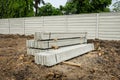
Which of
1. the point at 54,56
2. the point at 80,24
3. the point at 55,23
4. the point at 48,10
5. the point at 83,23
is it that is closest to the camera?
the point at 54,56

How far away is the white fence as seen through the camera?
835 centimetres

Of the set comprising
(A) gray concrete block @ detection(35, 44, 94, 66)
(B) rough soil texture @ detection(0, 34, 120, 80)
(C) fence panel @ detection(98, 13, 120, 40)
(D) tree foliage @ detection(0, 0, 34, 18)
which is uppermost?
A: (D) tree foliage @ detection(0, 0, 34, 18)

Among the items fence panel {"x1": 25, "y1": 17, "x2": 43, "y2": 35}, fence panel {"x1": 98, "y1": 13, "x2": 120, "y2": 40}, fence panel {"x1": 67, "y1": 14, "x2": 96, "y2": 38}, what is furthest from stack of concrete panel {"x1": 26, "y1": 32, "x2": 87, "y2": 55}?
fence panel {"x1": 25, "y1": 17, "x2": 43, "y2": 35}

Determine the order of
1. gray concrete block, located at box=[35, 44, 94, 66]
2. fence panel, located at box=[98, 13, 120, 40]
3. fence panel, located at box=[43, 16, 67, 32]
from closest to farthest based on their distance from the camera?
1. gray concrete block, located at box=[35, 44, 94, 66]
2. fence panel, located at box=[98, 13, 120, 40]
3. fence panel, located at box=[43, 16, 67, 32]

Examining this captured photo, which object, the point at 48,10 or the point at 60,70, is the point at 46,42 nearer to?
the point at 60,70

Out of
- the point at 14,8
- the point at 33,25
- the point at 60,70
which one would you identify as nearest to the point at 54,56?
the point at 60,70

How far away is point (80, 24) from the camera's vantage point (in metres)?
9.41

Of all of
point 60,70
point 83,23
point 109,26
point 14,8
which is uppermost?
point 14,8

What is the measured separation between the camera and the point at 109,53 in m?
5.93

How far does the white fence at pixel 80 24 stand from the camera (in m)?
8.35

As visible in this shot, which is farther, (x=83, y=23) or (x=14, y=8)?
(x=14, y=8)

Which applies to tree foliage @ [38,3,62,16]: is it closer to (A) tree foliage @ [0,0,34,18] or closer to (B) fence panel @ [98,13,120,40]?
(A) tree foliage @ [0,0,34,18]

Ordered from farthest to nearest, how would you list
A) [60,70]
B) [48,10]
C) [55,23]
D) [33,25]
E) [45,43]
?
[48,10] → [33,25] → [55,23] → [45,43] → [60,70]

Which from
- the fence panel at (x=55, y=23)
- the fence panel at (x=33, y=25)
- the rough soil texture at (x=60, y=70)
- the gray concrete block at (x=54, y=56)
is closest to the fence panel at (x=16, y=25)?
the fence panel at (x=33, y=25)
